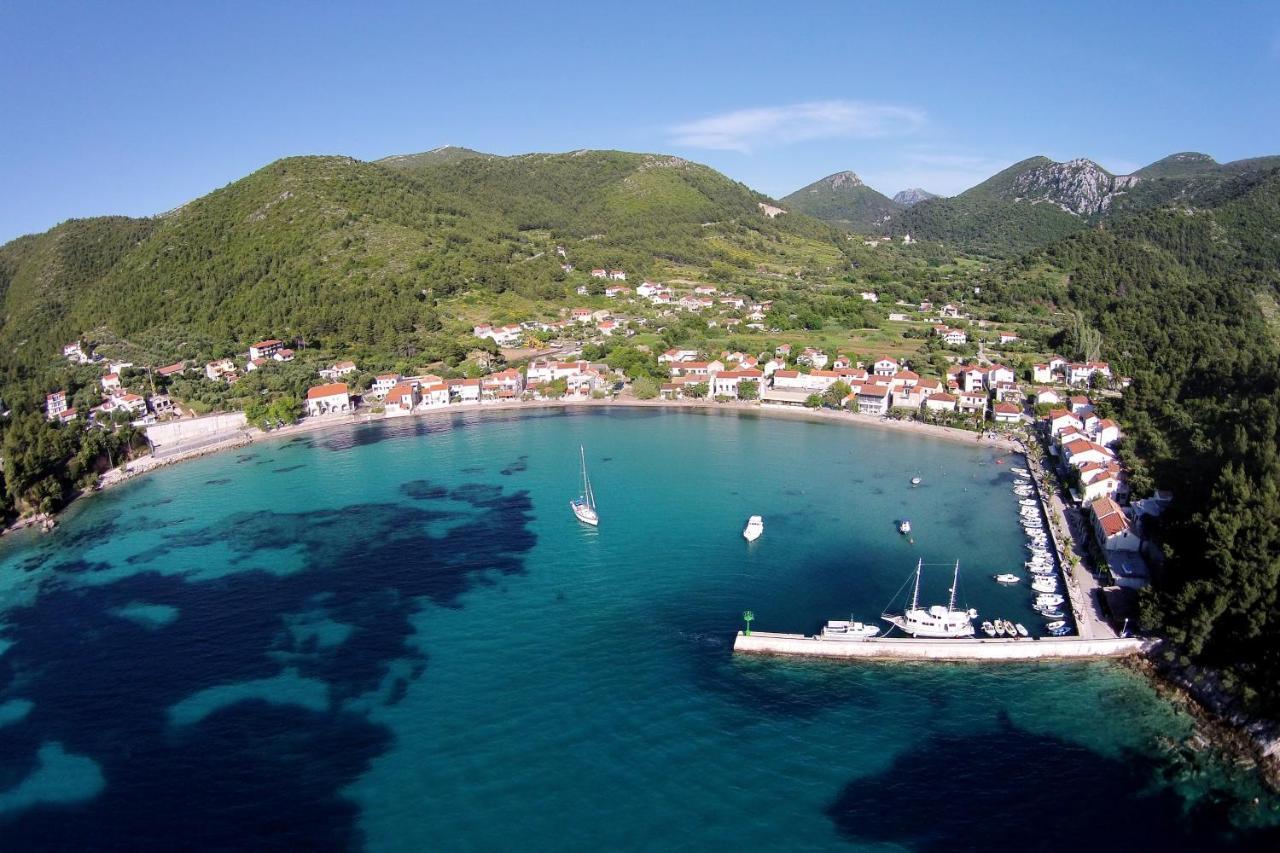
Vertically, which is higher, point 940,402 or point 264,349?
point 264,349

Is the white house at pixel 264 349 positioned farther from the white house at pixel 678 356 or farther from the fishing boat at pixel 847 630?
the fishing boat at pixel 847 630

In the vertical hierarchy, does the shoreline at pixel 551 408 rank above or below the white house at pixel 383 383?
below

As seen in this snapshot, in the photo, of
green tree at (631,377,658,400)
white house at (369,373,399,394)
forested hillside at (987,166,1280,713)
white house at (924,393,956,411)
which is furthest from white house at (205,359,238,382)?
forested hillside at (987,166,1280,713)

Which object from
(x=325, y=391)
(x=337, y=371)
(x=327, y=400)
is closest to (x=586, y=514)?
(x=327, y=400)

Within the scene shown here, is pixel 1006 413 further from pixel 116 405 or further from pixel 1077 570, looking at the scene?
pixel 116 405

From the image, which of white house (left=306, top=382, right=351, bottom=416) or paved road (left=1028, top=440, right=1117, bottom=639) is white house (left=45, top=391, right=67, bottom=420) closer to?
white house (left=306, top=382, right=351, bottom=416)

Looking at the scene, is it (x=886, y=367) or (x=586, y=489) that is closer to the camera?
(x=586, y=489)

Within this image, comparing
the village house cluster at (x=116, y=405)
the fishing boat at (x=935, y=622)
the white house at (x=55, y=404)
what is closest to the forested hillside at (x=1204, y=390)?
the fishing boat at (x=935, y=622)

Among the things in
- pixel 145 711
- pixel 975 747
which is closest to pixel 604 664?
pixel 975 747
